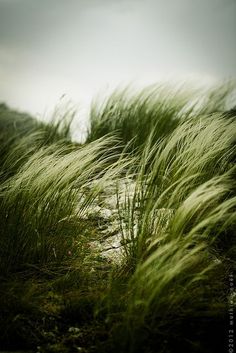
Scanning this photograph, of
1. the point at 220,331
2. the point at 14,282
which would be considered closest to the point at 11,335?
the point at 14,282

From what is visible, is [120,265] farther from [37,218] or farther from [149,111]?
[149,111]

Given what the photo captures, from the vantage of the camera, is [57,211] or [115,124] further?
[115,124]

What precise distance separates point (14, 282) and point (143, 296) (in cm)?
66

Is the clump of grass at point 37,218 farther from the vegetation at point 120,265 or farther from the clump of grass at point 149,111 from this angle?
the clump of grass at point 149,111

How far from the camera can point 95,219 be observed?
7.48 ft

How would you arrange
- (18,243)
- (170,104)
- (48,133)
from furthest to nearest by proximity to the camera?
(48,133) < (170,104) < (18,243)

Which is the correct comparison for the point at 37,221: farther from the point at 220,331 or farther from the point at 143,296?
the point at 220,331

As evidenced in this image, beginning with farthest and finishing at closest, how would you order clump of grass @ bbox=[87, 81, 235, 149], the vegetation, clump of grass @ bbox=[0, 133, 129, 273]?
clump of grass @ bbox=[87, 81, 235, 149], clump of grass @ bbox=[0, 133, 129, 273], the vegetation

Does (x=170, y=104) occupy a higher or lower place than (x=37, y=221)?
higher

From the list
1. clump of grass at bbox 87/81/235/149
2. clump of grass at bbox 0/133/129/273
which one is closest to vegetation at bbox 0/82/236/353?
clump of grass at bbox 0/133/129/273

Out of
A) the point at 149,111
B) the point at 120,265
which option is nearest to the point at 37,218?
the point at 120,265

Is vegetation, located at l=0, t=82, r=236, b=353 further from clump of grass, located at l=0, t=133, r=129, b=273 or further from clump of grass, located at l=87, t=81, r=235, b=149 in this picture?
clump of grass, located at l=87, t=81, r=235, b=149

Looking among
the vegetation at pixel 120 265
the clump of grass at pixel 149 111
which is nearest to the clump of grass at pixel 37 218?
the vegetation at pixel 120 265

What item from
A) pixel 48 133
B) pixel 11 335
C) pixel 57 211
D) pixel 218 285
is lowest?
pixel 11 335
